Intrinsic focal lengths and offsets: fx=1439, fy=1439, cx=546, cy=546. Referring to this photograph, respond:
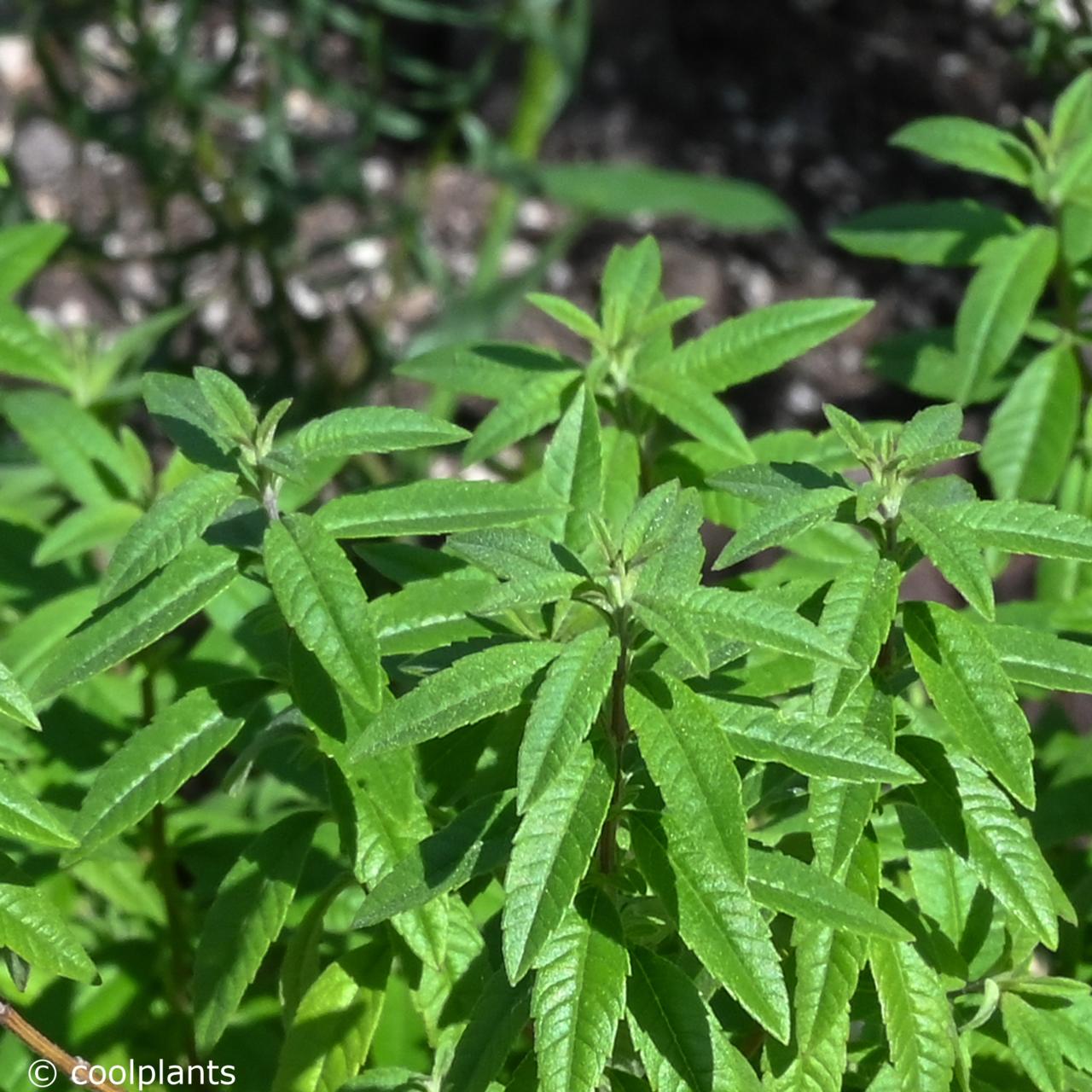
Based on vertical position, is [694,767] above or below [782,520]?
below

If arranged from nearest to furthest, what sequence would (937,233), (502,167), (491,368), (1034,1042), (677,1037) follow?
(677,1037) → (1034,1042) → (491,368) → (937,233) → (502,167)

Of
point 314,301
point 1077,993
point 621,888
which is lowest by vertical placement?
point 314,301

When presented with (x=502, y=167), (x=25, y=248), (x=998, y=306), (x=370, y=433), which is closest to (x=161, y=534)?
(x=370, y=433)

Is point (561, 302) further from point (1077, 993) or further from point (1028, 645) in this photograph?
point (1077, 993)

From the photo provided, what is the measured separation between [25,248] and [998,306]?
111 centimetres

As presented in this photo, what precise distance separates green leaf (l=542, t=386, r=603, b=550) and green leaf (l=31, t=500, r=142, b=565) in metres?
0.44

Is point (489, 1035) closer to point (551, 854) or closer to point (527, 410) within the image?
point (551, 854)

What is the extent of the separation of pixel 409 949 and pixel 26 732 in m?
0.56

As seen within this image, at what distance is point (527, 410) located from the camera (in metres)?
1.42

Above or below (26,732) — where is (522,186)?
above

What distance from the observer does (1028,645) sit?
Answer: 1111 mm

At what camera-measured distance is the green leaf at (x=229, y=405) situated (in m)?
1.10

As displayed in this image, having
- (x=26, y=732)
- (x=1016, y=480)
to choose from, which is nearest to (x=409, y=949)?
(x=26, y=732)

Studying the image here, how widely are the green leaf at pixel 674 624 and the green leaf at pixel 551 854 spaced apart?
4.1 inches
